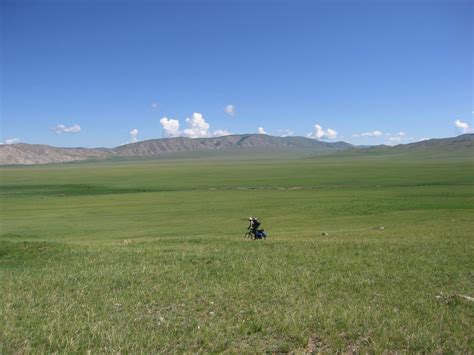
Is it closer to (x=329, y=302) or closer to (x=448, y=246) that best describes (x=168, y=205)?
(x=448, y=246)

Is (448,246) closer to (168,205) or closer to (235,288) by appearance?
(235,288)

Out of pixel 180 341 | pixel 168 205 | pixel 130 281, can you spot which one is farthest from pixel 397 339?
pixel 168 205

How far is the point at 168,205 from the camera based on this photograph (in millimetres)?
59469

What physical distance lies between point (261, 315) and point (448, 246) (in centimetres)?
1182

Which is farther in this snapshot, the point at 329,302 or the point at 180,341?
the point at 329,302

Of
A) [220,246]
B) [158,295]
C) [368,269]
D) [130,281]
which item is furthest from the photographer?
[220,246]

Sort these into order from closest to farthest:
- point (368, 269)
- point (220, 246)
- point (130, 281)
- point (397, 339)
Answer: point (397, 339), point (130, 281), point (368, 269), point (220, 246)

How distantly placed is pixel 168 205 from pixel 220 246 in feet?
133

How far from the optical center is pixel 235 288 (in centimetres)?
1236

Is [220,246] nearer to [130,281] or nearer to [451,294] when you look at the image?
[130,281]

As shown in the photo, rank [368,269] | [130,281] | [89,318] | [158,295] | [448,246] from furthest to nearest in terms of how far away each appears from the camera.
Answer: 1. [448,246]
2. [368,269]
3. [130,281]
4. [158,295]
5. [89,318]

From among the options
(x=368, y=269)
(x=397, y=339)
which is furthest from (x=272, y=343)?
(x=368, y=269)

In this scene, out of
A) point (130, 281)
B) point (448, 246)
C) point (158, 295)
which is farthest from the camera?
point (448, 246)

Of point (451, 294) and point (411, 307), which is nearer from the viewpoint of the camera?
point (411, 307)
